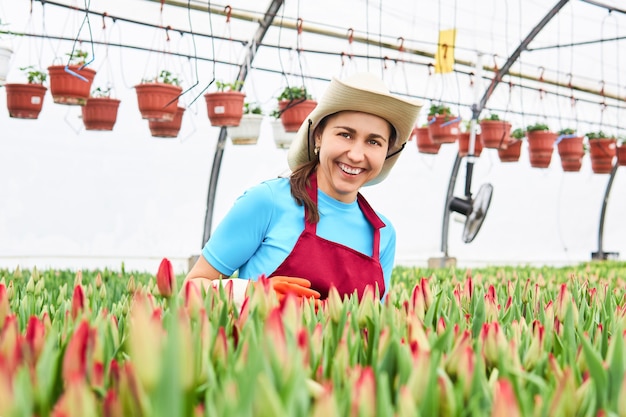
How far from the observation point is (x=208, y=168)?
8.50 metres

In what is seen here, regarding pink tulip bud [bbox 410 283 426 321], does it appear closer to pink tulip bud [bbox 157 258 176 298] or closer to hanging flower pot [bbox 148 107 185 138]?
pink tulip bud [bbox 157 258 176 298]

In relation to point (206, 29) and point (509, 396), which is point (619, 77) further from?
point (509, 396)

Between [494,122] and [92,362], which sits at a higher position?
[494,122]

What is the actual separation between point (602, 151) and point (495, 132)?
6.99 feet

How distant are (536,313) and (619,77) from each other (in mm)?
10882

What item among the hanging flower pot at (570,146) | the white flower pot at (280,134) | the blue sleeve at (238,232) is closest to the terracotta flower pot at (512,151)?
the hanging flower pot at (570,146)

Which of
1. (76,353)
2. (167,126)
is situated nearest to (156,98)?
(167,126)

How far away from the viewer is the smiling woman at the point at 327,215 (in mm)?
1998

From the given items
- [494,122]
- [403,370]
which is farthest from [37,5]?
[403,370]

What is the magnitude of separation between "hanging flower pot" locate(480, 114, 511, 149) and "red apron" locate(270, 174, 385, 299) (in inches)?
247

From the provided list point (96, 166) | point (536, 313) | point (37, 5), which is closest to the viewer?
point (536, 313)

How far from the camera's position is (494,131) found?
800cm

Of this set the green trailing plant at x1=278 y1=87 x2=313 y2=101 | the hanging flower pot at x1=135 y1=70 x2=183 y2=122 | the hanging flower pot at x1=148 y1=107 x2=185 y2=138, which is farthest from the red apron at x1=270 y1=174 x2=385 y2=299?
the hanging flower pot at x1=148 y1=107 x2=185 y2=138

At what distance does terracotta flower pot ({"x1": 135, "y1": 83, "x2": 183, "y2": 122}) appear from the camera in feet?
19.1
